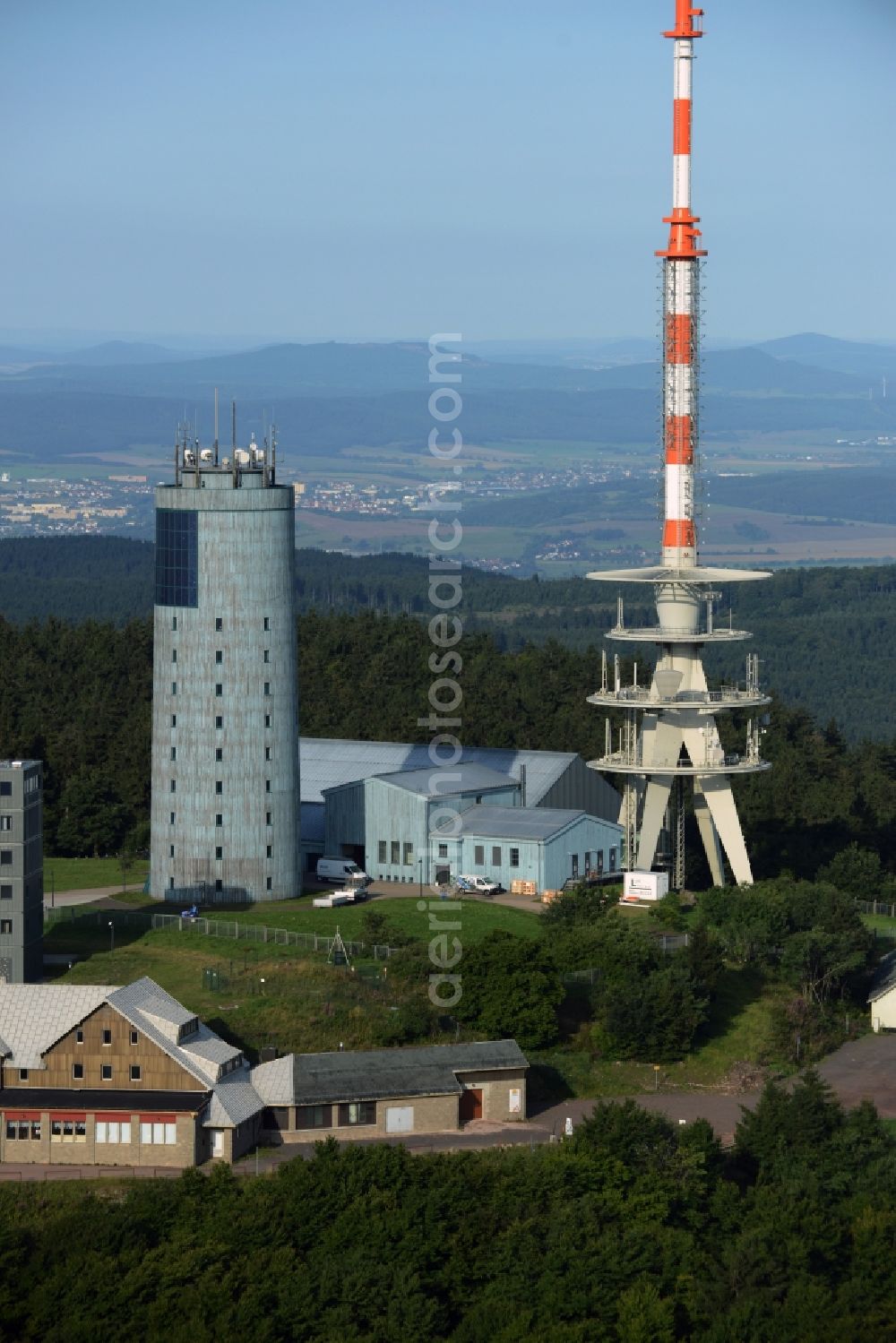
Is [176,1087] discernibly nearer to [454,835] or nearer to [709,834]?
[454,835]

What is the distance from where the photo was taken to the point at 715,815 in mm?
100188

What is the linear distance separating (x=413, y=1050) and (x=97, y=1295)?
1455cm

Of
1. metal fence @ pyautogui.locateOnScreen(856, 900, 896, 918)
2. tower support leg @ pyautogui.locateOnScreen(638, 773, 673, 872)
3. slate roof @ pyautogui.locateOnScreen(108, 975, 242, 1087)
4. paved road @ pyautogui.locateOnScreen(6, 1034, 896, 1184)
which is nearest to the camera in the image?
paved road @ pyautogui.locateOnScreen(6, 1034, 896, 1184)

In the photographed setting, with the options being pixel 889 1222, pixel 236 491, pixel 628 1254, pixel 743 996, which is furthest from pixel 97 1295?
pixel 236 491

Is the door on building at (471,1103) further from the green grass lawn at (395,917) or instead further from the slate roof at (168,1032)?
the green grass lawn at (395,917)

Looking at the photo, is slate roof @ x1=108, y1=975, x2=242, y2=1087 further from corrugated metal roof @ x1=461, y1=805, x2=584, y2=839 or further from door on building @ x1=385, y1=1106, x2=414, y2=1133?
corrugated metal roof @ x1=461, y1=805, x2=584, y2=839

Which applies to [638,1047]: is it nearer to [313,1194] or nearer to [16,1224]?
[313,1194]

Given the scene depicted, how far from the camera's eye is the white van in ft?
328

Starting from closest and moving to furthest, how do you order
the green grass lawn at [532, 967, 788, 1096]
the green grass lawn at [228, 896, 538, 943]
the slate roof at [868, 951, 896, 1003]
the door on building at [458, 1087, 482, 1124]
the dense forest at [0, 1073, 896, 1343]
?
the dense forest at [0, 1073, 896, 1343] → the door on building at [458, 1087, 482, 1124] → the green grass lawn at [532, 967, 788, 1096] → the slate roof at [868, 951, 896, 1003] → the green grass lawn at [228, 896, 538, 943]

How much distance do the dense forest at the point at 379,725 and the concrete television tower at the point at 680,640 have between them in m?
11.1

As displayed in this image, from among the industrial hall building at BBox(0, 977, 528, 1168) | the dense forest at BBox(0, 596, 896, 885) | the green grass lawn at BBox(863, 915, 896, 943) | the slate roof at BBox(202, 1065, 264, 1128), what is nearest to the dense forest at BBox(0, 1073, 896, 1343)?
the slate roof at BBox(202, 1065, 264, 1128)

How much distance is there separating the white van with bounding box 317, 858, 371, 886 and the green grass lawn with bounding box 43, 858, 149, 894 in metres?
6.72

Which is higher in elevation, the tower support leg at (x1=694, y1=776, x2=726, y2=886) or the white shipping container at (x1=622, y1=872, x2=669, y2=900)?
the tower support leg at (x1=694, y1=776, x2=726, y2=886)

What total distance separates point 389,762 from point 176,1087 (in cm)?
3881
